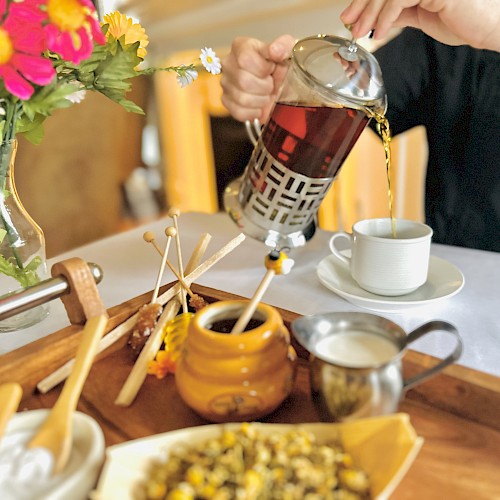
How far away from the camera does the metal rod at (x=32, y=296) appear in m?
0.48

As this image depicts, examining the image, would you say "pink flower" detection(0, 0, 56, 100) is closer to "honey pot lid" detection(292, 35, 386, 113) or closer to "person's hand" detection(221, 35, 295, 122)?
"honey pot lid" detection(292, 35, 386, 113)

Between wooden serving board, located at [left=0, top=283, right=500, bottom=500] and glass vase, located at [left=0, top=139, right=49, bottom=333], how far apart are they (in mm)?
150

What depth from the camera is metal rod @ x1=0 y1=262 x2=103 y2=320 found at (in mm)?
485

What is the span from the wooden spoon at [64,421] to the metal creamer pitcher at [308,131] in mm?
397

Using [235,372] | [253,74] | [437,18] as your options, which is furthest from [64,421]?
[437,18]

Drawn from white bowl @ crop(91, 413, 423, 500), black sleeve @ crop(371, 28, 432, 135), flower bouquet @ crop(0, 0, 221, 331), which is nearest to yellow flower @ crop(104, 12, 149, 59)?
flower bouquet @ crop(0, 0, 221, 331)

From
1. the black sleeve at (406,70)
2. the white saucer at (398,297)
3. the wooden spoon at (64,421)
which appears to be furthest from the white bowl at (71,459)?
the black sleeve at (406,70)

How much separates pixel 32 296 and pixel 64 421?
15 centimetres

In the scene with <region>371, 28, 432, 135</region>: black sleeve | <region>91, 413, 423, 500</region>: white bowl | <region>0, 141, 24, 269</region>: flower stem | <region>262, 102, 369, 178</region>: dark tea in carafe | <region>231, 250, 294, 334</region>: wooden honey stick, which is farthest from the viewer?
<region>371, 28, 432, 135</region>: black sleeve

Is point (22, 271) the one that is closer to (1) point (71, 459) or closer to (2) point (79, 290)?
(2) point (79, 290)

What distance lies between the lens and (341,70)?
2.21ft

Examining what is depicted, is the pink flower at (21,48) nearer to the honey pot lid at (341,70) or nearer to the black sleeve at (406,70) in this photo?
the honey pot lid at (341,70)

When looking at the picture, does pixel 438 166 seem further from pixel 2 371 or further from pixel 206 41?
pixel 206 41

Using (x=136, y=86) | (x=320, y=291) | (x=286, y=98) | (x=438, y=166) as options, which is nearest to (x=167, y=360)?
(x=320, y=291)
